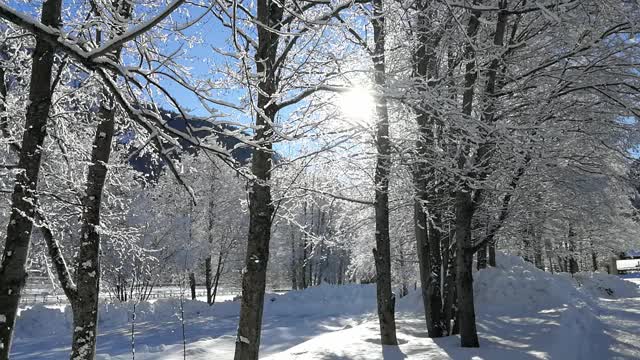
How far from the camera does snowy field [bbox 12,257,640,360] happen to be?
8352 millimetres

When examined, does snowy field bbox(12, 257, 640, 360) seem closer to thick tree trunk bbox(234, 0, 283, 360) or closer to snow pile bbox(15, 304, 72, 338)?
snow pile bbox(15, 304, 72, 338)

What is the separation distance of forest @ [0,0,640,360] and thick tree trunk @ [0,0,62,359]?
2 cm

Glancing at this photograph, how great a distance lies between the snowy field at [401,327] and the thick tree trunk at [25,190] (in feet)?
13.0

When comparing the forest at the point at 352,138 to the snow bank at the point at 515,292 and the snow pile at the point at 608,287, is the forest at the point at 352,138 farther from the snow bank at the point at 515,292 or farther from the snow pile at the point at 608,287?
the snow pile at the point at 608,287

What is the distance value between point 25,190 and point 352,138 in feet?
11.1

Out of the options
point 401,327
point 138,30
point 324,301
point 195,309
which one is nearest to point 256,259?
point 138,30

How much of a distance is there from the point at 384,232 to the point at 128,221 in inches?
791

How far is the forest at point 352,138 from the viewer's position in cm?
371

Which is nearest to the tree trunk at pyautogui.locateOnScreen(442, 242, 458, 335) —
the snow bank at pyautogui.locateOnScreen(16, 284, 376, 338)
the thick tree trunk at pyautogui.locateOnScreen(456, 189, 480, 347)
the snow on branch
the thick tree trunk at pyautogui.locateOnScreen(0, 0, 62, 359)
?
the thick tree trunk at pyautogui.locateOnScreen(456, 189, 480, 347)

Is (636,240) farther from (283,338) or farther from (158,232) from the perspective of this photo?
(158,232)

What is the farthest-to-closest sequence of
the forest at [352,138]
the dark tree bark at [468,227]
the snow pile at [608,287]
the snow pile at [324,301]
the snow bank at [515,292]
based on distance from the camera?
the snow pile at [324,301], the snow pile at [608,287], the snow bank at [515,292], the dark tree bark at [468,227], the forest at [352,138]

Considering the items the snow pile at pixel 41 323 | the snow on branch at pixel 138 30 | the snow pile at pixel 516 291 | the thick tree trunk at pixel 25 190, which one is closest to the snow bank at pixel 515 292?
the snow pile at pixel 516 291

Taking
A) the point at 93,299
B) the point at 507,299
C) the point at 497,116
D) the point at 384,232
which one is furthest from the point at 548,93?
the point at 507,299

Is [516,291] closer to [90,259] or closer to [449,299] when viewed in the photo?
[449,299]
